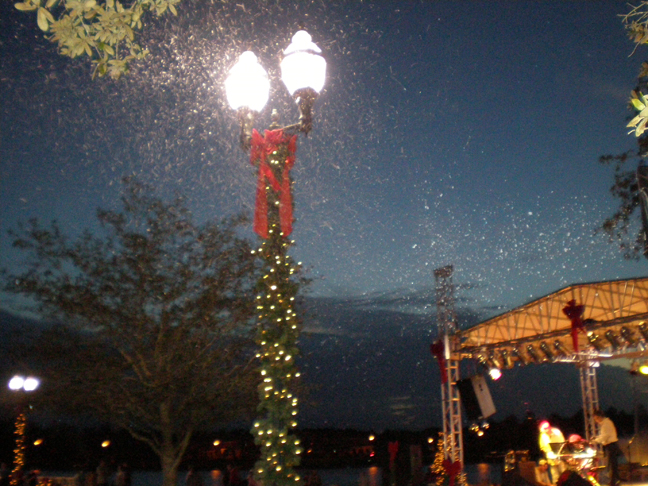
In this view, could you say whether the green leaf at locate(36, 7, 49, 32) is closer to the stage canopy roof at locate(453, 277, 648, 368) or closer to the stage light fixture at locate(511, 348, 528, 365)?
the stage canopy roof at locate(453, 277, 648, 368)

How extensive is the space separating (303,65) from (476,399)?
11798mm

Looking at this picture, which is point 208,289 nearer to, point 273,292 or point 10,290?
point 10,290

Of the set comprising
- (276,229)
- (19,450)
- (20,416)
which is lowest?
(19,450)

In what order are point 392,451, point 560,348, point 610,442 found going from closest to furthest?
point 610,442 < point 560,348 < point 392,451

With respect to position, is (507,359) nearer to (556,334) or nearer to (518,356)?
(518,356)

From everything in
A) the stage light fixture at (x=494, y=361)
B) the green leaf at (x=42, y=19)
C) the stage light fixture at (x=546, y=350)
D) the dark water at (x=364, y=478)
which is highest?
the green leaf at (x=42, y=19)

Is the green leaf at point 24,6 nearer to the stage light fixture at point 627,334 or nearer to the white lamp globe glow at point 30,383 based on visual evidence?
the stage light fixture at point 627,334

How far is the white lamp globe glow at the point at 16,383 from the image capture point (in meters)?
15.2

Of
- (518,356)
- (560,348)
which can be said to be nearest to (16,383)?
(518,356)

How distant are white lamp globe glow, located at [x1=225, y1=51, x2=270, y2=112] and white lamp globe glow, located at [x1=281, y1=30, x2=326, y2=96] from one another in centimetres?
26

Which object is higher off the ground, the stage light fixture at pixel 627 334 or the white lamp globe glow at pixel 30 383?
the stage light fixture at pixel 627 334

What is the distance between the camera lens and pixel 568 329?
14328mm

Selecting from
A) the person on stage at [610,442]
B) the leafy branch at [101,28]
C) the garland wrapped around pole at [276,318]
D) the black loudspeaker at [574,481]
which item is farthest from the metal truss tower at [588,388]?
the leafy branch at [101,28]

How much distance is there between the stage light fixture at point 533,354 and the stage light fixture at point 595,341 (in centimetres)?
133
